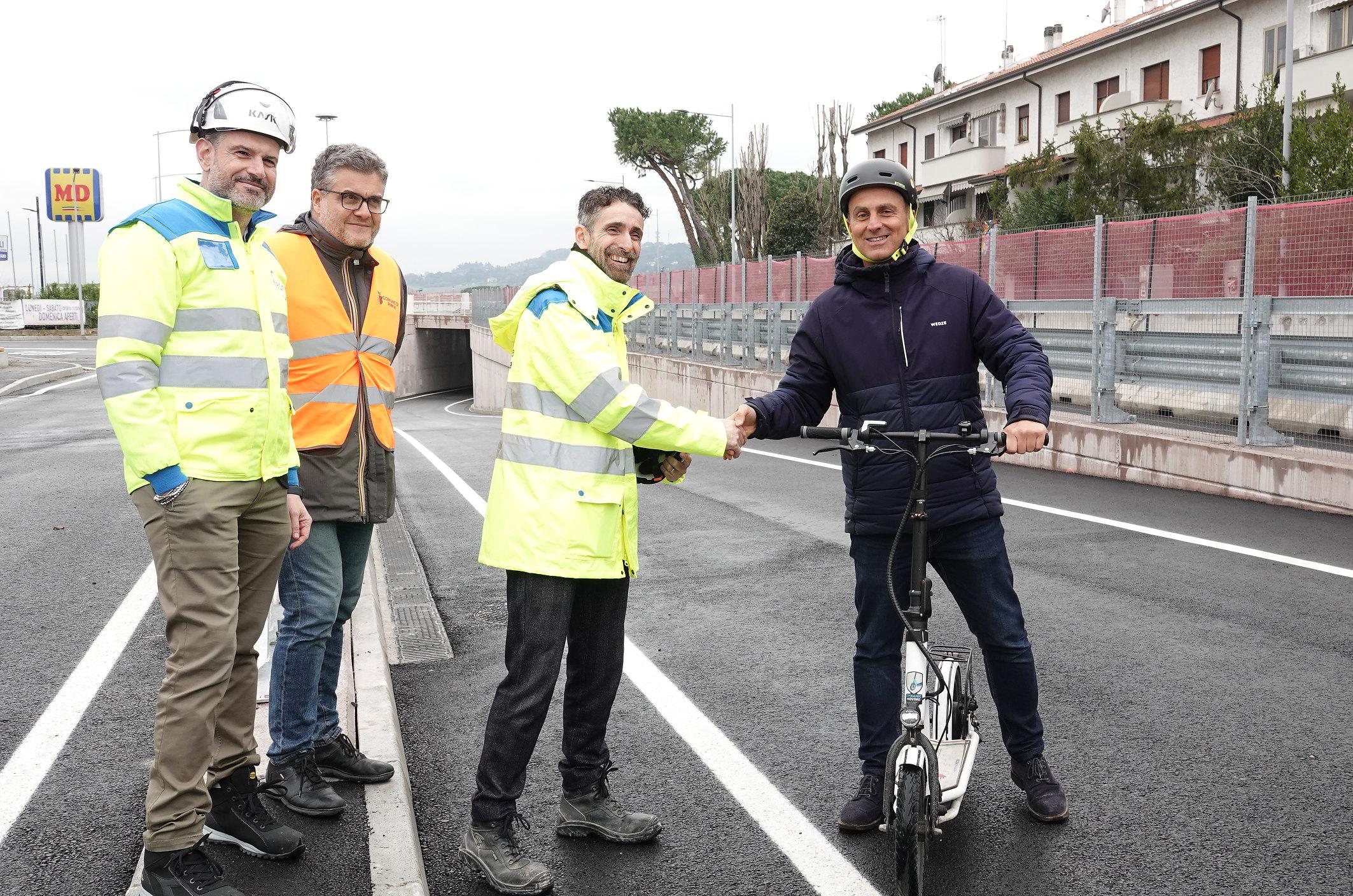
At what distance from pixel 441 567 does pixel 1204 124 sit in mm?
36667

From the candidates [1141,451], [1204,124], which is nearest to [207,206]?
[1141,451]

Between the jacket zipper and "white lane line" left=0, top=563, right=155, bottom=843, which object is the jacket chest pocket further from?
"white lane line" left=0, top=563, right=155, bottom=843

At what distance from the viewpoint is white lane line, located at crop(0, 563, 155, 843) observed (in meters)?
4.31

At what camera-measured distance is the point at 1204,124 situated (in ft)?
126

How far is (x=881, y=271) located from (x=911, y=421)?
0.49 metres

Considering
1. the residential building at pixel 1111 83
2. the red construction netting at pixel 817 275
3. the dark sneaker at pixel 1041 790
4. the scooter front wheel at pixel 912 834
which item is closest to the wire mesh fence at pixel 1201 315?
the red construction netting at pixel 817 275

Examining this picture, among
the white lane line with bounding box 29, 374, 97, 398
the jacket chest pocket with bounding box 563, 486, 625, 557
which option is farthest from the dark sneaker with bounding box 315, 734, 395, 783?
the white lane line with bounding box 29, 374, 97, 398

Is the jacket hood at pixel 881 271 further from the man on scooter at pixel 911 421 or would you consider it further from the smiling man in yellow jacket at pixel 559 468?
the smiling man in yellow jacket at pixel 559 468

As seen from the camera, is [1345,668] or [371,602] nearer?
[1345,668]

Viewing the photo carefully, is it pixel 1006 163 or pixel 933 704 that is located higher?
pixel 1006 163

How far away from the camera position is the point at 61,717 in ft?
16.9

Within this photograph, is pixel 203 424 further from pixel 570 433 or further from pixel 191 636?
pixel 570 433

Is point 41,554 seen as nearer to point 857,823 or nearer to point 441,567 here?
point 441,567

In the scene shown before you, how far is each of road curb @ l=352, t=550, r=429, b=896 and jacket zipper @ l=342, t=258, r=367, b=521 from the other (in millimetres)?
912
